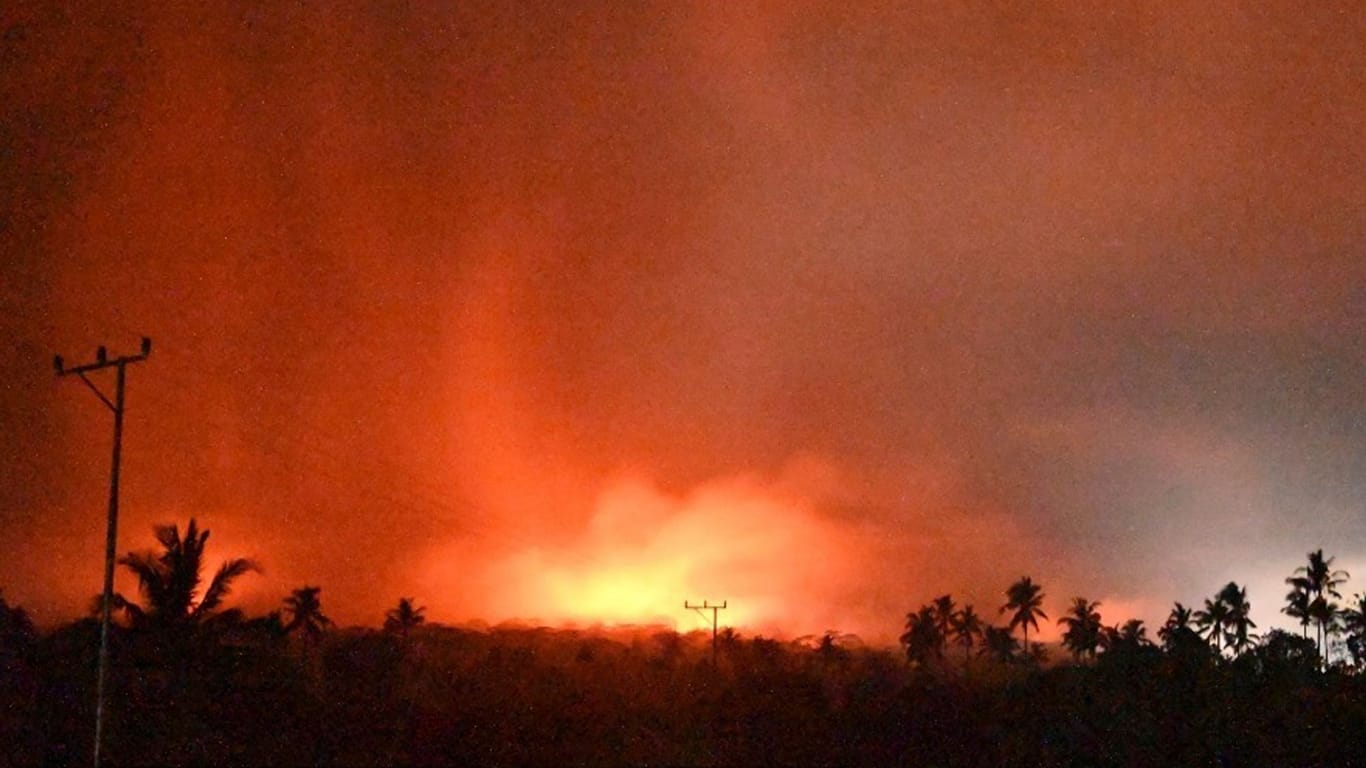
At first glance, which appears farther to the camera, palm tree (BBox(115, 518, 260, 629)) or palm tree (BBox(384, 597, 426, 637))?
palm tree (BBox(384, 597, 426, 637))

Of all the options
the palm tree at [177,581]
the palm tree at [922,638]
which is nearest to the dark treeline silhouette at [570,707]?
the palm tree at [177,581]

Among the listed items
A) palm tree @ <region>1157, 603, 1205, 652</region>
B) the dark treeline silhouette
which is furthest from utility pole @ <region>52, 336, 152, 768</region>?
palm tree @ <region>1157, 603, 1205, 652</region>

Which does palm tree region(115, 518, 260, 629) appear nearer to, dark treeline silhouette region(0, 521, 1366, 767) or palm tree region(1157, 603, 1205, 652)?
dark treeline silhouette region(0, 521, 1366, 767)

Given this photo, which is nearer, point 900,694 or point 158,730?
point 158,730

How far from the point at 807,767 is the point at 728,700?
6.21 metres

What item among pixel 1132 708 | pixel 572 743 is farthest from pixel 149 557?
pixel 1132 708

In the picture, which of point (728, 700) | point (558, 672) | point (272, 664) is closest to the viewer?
point (272, 664)

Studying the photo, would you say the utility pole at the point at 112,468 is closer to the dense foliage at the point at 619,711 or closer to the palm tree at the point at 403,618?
the dense foliage at the point at 619,711

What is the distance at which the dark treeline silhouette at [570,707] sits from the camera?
31500 mm

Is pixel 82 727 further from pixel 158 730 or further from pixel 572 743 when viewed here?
pixel 572 743

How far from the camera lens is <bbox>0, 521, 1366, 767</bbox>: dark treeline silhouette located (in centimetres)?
3150

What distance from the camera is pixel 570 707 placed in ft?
126

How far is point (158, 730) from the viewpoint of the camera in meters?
30.6

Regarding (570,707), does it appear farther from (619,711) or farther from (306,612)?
(306,612)
